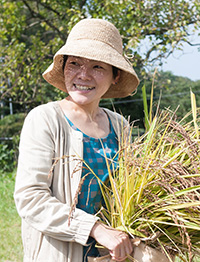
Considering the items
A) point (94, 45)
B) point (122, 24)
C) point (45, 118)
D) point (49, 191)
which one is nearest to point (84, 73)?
point (94, 45)

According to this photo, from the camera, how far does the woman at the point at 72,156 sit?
149 centimetres

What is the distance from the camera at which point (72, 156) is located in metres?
1.43

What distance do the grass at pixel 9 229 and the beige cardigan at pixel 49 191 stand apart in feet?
7.97

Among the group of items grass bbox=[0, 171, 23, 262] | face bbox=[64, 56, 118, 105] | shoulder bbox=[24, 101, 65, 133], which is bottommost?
grass bbox=[0, 171, 23, 262]

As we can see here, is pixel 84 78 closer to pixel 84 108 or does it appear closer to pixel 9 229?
pixel 84 108

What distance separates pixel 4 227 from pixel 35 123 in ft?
11.3

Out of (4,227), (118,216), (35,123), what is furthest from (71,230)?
(4,227)

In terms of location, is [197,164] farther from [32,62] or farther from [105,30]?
[32,62]

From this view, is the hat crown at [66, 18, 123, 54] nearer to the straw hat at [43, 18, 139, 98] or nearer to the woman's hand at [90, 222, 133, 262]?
the straw hat at [43, 18, 139, 98]

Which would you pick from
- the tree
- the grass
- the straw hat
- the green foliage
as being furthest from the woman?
the green foliage

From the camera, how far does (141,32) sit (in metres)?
6.41

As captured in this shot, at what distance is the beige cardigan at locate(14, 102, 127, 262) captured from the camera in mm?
1488

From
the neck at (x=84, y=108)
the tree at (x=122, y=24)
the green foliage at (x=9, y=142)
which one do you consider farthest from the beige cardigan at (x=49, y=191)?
the green foliage at (x=9, y=142)

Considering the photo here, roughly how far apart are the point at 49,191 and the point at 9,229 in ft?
10.9
